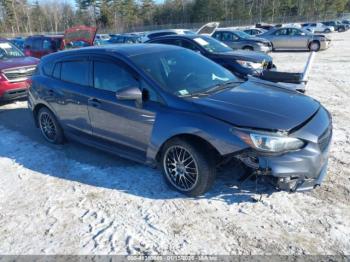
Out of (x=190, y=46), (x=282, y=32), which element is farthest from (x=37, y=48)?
(x=282, y=32)

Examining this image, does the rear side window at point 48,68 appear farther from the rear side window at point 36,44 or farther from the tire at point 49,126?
the rear side window at point 36,44

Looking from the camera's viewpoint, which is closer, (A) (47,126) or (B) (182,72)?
(B) (182,72)

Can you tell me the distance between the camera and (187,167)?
3.86m

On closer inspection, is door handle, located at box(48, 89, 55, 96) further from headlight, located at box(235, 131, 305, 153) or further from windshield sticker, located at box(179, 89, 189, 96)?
headlight, located at box(235, 131, 305, 153)

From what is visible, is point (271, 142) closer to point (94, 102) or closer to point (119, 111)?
point (119, 111)

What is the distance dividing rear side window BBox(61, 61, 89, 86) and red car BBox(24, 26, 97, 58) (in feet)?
26.9

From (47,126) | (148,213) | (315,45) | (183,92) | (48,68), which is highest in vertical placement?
(48,68)

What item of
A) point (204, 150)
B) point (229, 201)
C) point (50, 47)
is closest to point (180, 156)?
point (204, 150)

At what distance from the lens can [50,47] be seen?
568 inches

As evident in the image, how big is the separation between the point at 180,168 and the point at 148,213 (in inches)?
25.1

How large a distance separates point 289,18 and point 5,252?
2885 inches

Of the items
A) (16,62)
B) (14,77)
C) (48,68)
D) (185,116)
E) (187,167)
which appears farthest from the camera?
(16,62)

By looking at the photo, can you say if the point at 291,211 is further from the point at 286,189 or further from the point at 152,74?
the point at 152,74

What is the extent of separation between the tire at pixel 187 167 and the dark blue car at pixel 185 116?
0.04ft
